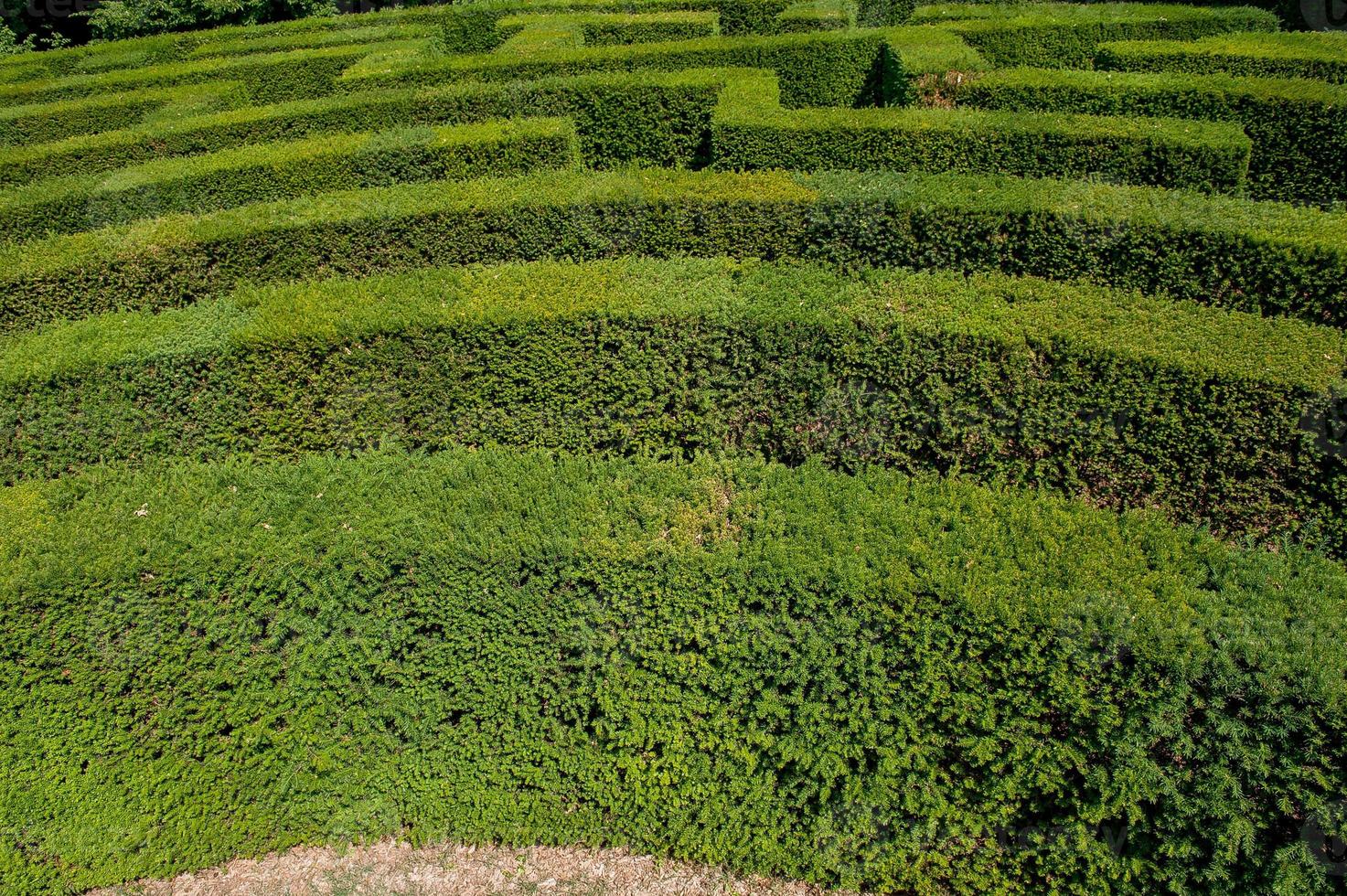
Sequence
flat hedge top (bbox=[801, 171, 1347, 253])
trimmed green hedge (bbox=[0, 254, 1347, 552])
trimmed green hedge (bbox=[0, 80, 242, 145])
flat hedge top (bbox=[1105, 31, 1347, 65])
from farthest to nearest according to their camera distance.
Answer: trimmed green hedge (bbox=[0, 80, 242, 145]) → flat hedge top (bbox=[1105, 31, 1347, 65]) → flat hedge top (bbox=[801, 171, 1347, 253]) → trimmed green hedge (bbox=[0, 254, 1347, 552])

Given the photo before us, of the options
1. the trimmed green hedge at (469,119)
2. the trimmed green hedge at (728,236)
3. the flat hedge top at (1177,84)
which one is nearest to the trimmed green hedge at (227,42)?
the trimmed green hedge at (469,119)

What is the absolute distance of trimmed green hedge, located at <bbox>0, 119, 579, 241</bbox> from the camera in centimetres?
1212

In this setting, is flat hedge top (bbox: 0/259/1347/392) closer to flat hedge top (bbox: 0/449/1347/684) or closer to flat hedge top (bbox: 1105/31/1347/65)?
flat hedge top (bbox: 0/449/1347/684)

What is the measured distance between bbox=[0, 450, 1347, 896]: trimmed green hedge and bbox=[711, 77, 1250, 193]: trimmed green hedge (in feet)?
23.2

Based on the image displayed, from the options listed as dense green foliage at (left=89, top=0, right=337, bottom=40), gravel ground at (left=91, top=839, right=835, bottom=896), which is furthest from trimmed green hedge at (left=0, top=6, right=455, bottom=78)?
gravel ground at (left=91, top=839, right=835, bottom=896)

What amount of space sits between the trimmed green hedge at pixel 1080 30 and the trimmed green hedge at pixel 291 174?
957cm

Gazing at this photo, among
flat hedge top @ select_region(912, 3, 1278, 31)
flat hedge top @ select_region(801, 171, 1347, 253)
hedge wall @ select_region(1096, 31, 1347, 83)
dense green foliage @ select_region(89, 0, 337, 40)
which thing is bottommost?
flat hedge top @ select_region(801, 171, 1347, 253)

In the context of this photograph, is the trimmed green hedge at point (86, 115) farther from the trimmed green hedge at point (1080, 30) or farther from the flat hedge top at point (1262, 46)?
the flat hedge top at point (1262, 46)

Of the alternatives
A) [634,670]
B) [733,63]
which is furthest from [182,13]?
[634,670]

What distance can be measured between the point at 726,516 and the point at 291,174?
1016cm

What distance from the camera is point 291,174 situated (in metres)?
12.4

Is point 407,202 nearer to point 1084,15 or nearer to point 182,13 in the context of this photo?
point 1084,15

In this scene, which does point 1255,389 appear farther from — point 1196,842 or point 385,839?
point 385,839

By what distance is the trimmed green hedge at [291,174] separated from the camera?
12.1 meters
